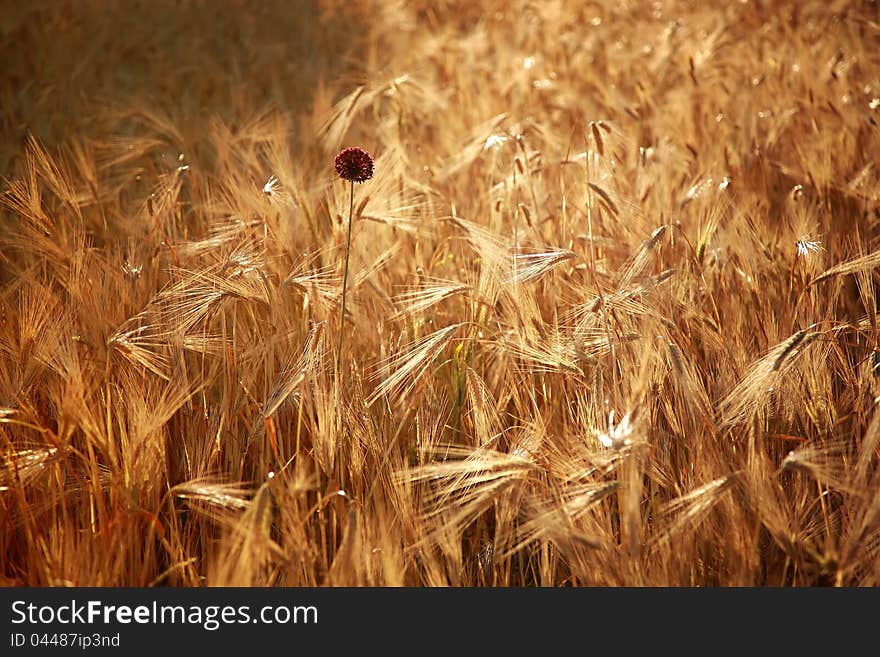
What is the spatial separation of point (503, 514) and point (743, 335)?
66cm

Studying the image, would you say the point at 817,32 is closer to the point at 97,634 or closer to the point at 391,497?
the point at 391,497

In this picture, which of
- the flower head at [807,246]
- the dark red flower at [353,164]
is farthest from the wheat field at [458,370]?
the dark red flower at [353,164]

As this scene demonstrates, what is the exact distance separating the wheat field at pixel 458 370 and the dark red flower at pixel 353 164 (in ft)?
0.66

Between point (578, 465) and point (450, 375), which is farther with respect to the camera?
point (450, 375)

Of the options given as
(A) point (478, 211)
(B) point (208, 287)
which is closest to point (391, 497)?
(B) point (208, 287)

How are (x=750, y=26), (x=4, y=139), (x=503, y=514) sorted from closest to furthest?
(x=503, y=514)
(x=4, y=139)
(x=750, y=26)

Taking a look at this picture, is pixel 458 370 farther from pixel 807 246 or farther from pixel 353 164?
pixel 807 246

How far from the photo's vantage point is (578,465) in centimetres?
116

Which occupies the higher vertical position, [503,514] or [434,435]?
[434,435]

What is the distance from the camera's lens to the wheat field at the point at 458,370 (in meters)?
1.07

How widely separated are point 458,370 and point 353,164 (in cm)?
43

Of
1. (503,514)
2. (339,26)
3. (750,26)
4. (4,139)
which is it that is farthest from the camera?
(339,26)

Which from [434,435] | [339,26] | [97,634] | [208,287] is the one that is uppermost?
[339,26]

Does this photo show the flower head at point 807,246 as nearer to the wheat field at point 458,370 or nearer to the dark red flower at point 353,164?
the wheat field at point 458,370
